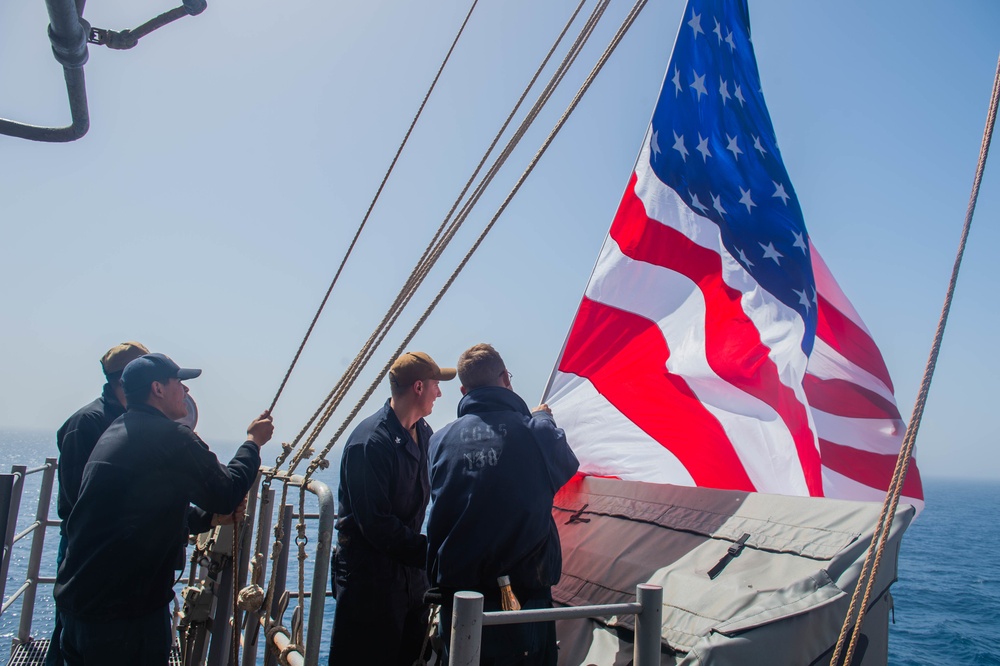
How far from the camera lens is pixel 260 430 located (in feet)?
9.70

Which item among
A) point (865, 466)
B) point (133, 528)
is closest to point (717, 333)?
point (865, 466)

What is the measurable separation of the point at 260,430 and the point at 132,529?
0.66 meters

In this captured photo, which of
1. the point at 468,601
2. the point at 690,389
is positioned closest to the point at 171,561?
the point at 468,601

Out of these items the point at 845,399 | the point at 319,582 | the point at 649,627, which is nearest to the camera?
the point at 649,627

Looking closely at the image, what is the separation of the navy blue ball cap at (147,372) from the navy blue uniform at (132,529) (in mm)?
92

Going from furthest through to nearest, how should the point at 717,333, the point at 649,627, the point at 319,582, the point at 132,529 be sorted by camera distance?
1. the point at 717,333
2. the point at 132,529
3. the point at 319,582
4. the point at 649,627

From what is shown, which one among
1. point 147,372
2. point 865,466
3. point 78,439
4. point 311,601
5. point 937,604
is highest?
point 147,372

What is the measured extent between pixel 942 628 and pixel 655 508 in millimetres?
20566

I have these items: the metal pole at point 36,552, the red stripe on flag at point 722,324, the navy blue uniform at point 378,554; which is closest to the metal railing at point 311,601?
the navy blue uniform at point 378,554

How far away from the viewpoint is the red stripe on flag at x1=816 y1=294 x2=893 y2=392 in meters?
4.95

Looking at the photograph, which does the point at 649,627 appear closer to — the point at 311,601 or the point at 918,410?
the point at 918,410

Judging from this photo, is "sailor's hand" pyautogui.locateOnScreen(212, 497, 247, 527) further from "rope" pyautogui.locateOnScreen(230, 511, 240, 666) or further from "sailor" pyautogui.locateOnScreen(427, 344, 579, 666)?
"sailor" pyautogui.locateOnScreen(427, 344, 579, 666)

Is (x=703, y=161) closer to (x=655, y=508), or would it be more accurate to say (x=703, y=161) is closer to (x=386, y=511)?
(x=655, y=508)

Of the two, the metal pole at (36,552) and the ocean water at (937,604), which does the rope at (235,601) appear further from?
the ocean water at (937,604)
